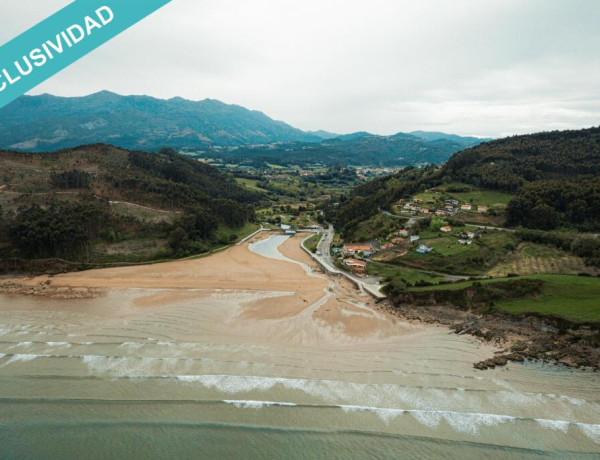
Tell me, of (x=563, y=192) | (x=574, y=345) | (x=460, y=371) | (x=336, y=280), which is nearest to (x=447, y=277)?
(x=336, y=280)

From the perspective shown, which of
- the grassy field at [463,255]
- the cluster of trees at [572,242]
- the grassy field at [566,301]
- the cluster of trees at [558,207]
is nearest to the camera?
Answer: the grassy field at [566,301]

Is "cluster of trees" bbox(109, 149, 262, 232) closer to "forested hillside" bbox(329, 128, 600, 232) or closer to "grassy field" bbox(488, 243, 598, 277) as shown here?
"forested hillside" bbox(329, 128, 600, 232)

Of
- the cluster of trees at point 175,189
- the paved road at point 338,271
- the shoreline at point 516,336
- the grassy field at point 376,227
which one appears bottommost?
the shoreline at point 516,336

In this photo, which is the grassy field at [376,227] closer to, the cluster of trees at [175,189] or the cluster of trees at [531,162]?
the cluster of trees at [175,189]

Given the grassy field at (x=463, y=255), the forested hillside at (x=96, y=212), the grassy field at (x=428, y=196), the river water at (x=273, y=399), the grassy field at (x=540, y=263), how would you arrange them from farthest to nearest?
the grassy field at (x=428, y=196)
the forested hillside at (x=96, y=212)
the grassy field at (x=463, y=255)
the grassy field at (x=540, y=263)
the river water at (x=273, y=399)

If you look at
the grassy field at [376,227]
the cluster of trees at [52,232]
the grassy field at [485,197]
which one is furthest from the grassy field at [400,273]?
the cluster of trees at [52,232]

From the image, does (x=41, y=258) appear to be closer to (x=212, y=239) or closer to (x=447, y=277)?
(x=212, y=239)

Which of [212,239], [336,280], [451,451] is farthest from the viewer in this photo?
[212,239]

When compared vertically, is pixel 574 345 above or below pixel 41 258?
below
